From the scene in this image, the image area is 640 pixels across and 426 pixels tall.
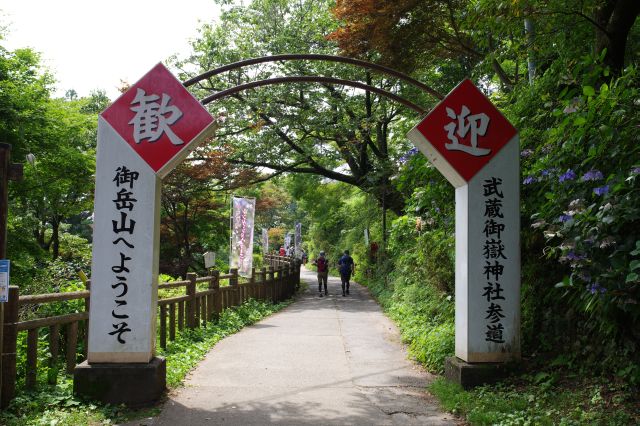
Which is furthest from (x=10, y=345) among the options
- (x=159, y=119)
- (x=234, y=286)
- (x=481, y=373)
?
(x=234, y=286)

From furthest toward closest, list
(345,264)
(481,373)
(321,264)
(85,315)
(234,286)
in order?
(321,264) < (345,264) < (234,286) < (85,315) < (481,373)

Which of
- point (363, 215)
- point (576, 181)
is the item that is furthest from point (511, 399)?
point (363, 215)

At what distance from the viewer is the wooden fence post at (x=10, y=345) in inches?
199

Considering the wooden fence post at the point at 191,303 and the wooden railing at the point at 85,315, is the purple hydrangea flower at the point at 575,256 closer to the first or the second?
the wooden railing at the point at 85,315

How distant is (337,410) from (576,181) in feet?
11.1

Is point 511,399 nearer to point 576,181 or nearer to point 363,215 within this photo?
point 576,181

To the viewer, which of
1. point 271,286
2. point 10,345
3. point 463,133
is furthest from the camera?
point 271,286

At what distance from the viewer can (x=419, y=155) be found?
7996 mm

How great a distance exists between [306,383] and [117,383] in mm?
2298

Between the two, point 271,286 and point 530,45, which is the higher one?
point 530,45

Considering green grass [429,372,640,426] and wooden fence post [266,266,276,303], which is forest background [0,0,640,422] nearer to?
green grass [429,372,640,426]

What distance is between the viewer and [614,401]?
Result: 453 centimetres

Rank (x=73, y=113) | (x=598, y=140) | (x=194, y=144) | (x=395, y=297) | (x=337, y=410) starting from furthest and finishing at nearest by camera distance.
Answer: (x=73, y=113)
(x=395, y=297)
(x=194, y=144)
(x=337, y=410)
(x=598, y=140)

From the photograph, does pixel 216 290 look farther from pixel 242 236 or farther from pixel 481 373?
pixel 481 373
